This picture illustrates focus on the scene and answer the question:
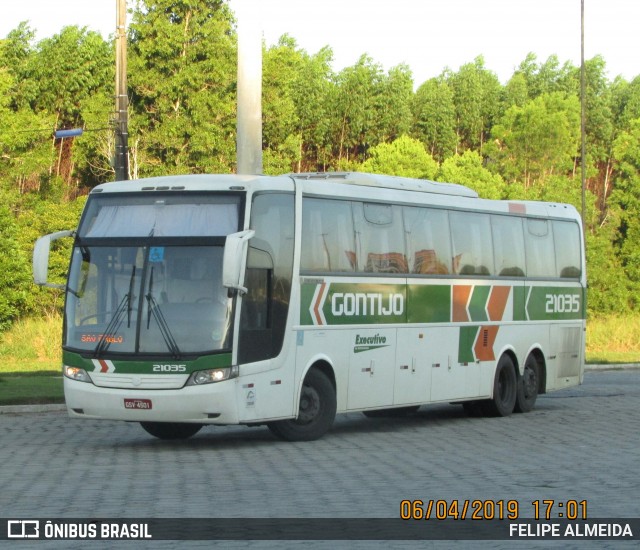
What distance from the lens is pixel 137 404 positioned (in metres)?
16.8

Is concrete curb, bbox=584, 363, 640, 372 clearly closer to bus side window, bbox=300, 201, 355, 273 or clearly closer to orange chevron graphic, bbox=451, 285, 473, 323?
orange chevron graphic, bbox=451, 285, 473, 323

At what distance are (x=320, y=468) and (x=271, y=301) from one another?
3282mm

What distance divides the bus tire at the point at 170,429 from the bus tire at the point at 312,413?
4.52ft

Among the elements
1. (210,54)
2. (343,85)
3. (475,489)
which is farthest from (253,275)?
(343,85)

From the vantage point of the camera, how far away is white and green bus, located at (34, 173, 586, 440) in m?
16.8

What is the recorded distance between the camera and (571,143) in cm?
12744

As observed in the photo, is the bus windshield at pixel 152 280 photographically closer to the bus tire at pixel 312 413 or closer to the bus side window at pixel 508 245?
the bus tire at pixel 312 413

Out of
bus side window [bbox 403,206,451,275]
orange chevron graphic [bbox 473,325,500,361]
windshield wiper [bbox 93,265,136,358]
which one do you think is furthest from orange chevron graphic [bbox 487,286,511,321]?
windshield wiper [bbox 93,265,136,358]

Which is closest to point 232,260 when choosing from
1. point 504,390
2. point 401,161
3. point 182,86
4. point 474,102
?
point 504,390

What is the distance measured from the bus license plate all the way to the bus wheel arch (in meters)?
8.98

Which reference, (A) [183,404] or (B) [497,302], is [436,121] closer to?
(B) [497,302]

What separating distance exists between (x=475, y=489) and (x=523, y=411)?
11.8m

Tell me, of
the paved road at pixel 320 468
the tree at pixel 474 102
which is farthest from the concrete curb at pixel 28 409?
the tree at pixel 474 102

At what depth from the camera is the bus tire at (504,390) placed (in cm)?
2327
